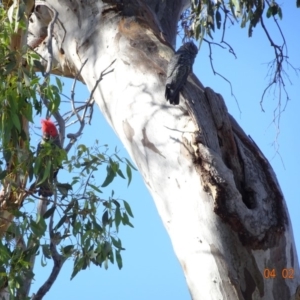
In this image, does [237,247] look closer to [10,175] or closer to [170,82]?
[170,82]

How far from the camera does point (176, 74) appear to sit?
9.62 ft

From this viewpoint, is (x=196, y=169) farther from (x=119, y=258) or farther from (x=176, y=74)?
(x=119, y=258)

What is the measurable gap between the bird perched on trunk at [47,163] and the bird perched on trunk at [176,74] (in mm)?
529

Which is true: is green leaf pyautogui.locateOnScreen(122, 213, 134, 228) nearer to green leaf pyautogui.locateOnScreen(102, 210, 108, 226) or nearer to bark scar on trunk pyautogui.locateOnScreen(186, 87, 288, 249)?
green leaf pyautogui.locateOnScreen(102, 210, 108, 226)

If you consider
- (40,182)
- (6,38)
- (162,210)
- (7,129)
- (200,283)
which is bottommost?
(200,283)

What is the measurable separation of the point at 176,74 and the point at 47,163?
25.8 inches

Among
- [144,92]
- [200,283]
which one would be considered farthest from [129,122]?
[200,283]

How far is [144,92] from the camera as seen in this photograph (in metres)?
3.04

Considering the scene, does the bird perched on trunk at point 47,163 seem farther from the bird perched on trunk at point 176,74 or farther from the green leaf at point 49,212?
the bird perched on trunk at point 176,74

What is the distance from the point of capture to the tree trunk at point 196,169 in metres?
2.48

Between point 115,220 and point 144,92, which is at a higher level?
point 144,92

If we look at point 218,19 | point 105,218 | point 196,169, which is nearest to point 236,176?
point 196,169

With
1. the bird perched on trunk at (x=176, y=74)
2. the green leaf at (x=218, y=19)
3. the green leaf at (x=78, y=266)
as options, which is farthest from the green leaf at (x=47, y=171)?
the green leaf at (x=218, y=19)

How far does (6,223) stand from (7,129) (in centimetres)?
56
